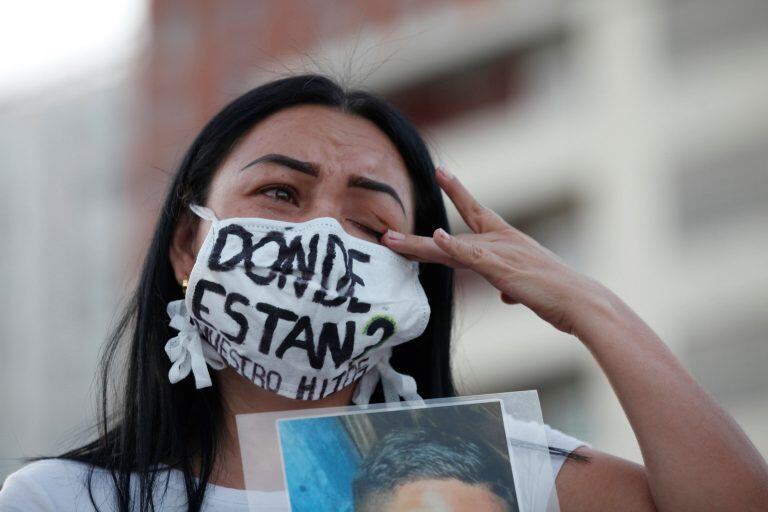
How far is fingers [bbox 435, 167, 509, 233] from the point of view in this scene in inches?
127

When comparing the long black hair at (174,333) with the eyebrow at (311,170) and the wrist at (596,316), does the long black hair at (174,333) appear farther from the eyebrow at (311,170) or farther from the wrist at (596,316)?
the wrist at (596,316)

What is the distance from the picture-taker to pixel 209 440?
3045 millimetres

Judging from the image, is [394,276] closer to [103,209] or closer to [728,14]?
[728,14]

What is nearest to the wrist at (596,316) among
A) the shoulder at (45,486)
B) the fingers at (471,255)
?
the fingers at (471,255)

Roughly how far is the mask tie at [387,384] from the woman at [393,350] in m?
0.02

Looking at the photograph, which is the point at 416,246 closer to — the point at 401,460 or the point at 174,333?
the point at 174,333

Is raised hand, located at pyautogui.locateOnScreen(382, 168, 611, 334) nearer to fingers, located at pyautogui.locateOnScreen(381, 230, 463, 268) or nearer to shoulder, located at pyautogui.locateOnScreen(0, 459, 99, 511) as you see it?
fingers, located at pyautogui.locateOnScreen(381, 230, 463, 268)

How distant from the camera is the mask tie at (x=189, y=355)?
300 cm

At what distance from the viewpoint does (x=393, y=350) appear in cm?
340

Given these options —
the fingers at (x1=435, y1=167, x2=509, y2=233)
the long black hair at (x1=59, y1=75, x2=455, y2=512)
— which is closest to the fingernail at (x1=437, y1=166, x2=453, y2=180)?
the fingers at (x1=435, y1=167, x2=509, y2=233)

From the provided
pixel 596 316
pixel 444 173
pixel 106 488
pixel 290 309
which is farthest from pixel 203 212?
pixel 596 316

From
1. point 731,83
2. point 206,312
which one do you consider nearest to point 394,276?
point 206,312

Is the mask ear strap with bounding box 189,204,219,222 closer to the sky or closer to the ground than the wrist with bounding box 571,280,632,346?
closer to the sky

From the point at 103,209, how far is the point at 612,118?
17.7m
